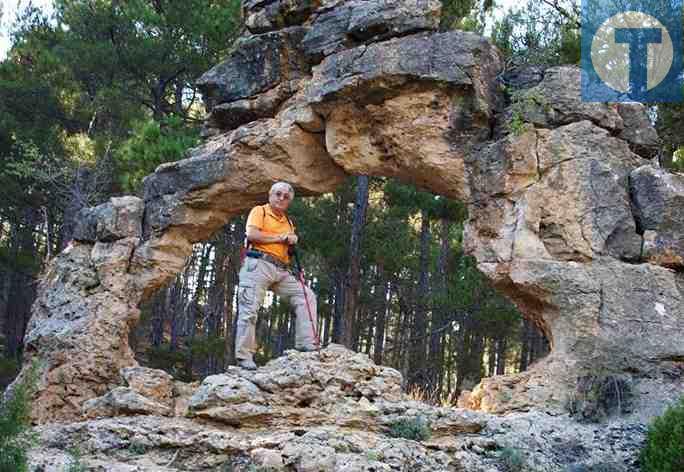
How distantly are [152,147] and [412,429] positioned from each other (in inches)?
292

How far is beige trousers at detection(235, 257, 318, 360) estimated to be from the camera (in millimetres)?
7672

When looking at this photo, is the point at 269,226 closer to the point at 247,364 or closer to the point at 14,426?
the point at 247,364

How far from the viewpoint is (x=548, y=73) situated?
8992mm

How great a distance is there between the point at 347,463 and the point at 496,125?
16.1 ft

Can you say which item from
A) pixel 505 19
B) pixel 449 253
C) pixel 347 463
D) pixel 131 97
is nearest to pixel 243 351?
pixel 347 463

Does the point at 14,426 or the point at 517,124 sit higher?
the point at 517,124

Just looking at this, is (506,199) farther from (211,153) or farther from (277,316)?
(277,316)

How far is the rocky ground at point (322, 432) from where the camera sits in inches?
234

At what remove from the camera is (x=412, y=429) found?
6578mm

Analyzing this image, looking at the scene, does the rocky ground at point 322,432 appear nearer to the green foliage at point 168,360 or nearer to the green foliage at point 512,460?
the green foliage at point 512,460

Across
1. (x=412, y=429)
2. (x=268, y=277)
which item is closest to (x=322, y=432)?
(x=412, y=429)

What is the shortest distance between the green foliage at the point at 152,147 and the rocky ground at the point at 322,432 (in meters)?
5.50

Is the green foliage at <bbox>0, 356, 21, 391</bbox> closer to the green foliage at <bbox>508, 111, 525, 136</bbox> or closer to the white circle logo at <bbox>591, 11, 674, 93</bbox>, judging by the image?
the green foliage at <bbox>508, 111, 525, 136</bbox>

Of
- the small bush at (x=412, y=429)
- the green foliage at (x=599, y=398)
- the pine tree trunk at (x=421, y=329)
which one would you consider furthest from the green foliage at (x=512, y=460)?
the pine tree trunk at (x=421, y=329)
